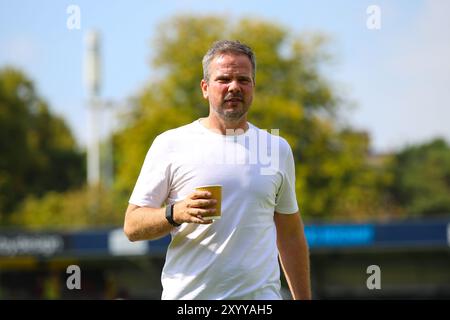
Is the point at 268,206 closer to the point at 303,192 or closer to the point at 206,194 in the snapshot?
the point at 206,194

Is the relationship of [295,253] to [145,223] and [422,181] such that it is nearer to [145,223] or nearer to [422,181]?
[145,223]

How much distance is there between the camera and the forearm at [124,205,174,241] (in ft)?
15.4

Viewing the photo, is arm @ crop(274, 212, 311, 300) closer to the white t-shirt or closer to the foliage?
the white t-shirt

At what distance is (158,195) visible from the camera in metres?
4.84

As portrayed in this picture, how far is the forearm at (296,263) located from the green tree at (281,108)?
121 ft

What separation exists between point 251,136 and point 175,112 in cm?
3775

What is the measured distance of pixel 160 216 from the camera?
4684mm

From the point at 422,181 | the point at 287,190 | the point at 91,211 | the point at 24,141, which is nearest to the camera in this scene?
the point at 287,190

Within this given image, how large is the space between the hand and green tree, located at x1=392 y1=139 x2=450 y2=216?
59.8m

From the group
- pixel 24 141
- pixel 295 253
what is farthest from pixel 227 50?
pixel 24 141

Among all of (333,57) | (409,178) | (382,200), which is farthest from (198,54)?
(409,178)

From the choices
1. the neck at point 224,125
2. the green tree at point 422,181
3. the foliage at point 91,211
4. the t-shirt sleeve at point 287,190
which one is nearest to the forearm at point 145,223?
the neck at point 224,125

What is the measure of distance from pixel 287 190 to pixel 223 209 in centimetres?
49

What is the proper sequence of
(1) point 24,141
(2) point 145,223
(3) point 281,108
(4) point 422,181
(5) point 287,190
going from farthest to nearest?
(4) point 422,181
(1) point 24,141
(3) point 281,108
(5) point 287,190
(2) point 145,223
